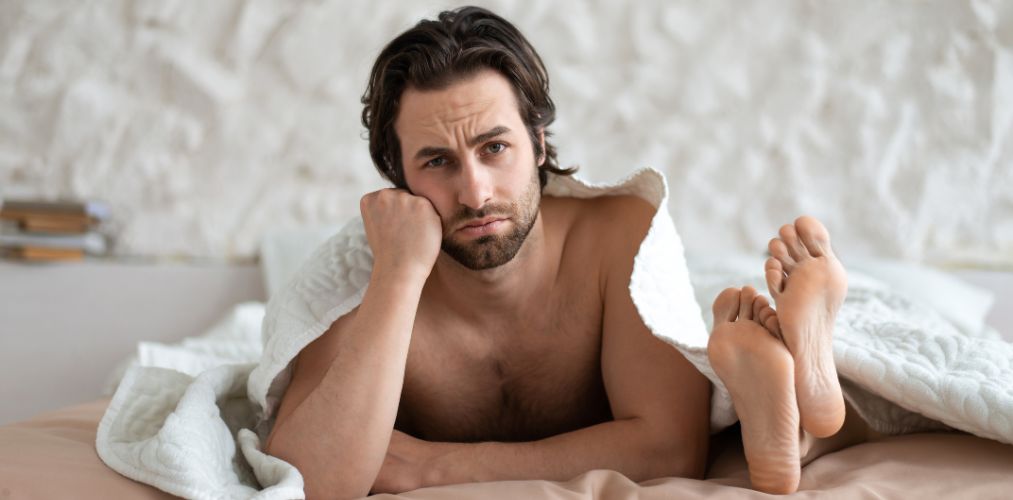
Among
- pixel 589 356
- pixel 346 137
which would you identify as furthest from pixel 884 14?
pixel 589 356

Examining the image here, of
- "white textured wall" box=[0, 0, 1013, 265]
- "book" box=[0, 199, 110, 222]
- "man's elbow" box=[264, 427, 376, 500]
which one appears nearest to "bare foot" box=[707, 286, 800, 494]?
"man's elbow" box=[264, 427, 376, 500]

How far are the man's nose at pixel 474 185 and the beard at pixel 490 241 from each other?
1 cm

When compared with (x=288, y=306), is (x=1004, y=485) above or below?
below

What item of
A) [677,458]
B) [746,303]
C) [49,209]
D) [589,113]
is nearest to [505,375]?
[677,458]

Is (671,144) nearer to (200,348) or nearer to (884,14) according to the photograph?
(884,14)

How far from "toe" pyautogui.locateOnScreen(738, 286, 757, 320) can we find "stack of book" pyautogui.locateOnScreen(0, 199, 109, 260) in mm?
2139

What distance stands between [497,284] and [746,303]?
16.8 inches

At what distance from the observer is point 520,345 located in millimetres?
1516

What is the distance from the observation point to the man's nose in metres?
1.35

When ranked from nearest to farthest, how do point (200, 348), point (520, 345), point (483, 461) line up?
1. point (483, 461)
2. point (520, 345)
3. point (200, 348)

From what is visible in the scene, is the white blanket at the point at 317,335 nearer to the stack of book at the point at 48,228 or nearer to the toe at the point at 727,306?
the toe at the point at 727,306

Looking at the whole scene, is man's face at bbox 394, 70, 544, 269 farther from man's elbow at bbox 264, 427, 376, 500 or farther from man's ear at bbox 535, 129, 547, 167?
man's elbow at bbox 264, 427, 376, 500

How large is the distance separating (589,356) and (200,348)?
35.9 inches

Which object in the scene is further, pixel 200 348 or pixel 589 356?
Result: pixel 200 348
